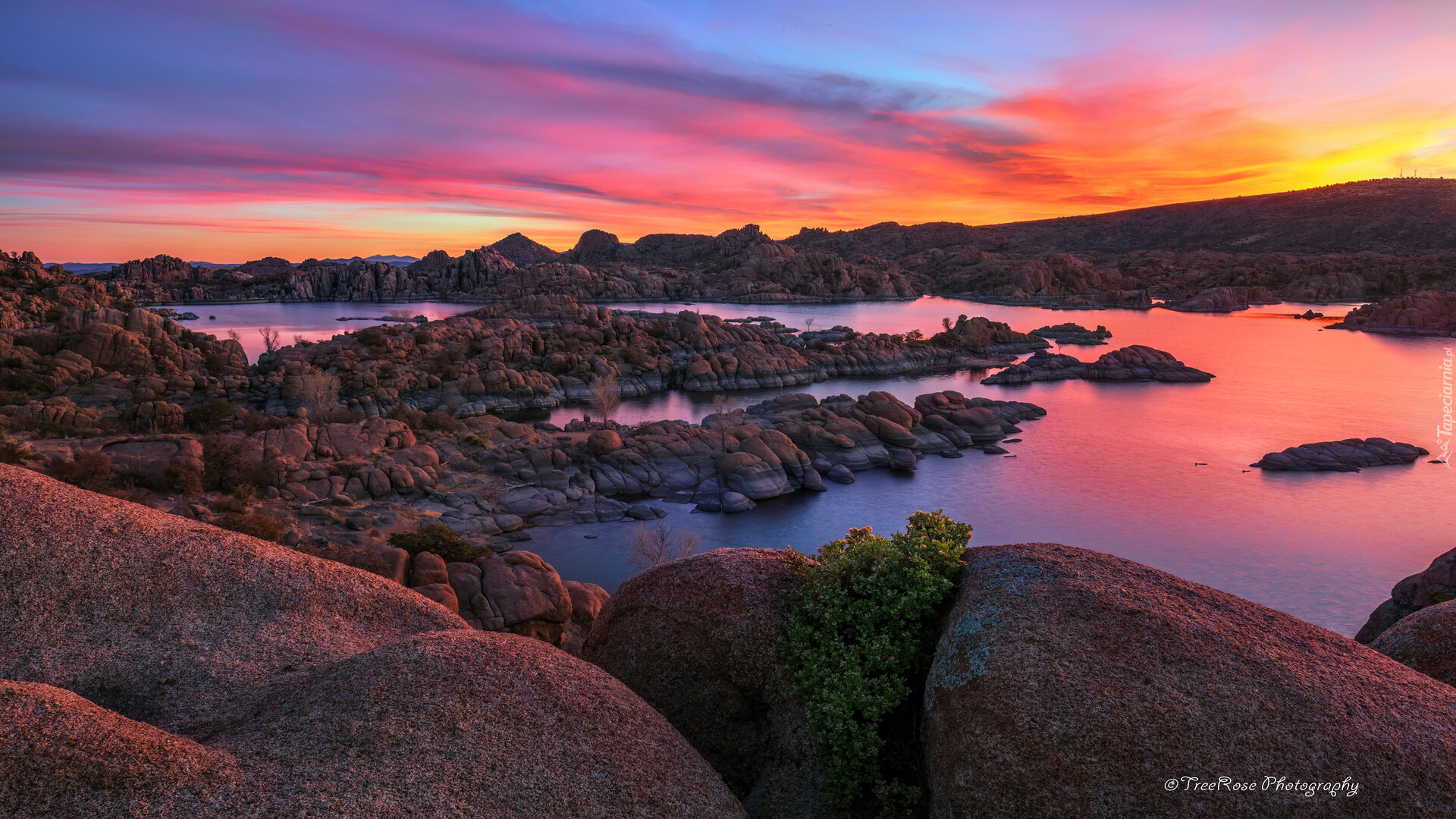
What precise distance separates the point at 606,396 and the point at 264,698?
6034 centimetres

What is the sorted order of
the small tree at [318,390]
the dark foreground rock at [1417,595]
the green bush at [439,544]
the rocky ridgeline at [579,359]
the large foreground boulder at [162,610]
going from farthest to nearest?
the rocky ridgeline at [579,359]
the small tree at [318,390]
the green bush at [439,544]
the dark foreground rock at [1417,595]
the large foreground boulder at [162,610]

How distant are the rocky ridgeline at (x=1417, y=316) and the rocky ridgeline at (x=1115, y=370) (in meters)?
66.7

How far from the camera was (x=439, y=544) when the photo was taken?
30.1 m

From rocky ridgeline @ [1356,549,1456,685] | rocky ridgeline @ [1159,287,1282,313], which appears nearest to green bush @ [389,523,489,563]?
rocky ridgeline @ [1356,549,1456,685]

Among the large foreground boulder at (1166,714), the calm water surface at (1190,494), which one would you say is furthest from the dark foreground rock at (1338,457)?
the large foreground boulder at (1166,714)

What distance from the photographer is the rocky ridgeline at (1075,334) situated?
13125 cm

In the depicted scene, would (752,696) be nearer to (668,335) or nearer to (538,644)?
(538,644)

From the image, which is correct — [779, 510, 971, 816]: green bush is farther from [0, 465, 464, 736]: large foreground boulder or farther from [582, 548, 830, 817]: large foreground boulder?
[0, 465, 464, 736]: large foreground boulder

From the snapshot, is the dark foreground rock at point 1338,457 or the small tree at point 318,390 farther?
the small tree at point 318,390

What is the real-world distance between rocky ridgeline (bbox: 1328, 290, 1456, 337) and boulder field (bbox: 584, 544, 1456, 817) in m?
164

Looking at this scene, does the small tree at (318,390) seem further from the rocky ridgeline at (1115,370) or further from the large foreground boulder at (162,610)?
the rocky ridgeline at (1115,370)

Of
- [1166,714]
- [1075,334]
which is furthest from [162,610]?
[1075,334]

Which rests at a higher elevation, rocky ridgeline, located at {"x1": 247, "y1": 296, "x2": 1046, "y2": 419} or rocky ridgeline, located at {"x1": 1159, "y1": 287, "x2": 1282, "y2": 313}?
rocky ridgeline, located at {"x1": 1159, "y1": 287, "x2": 1282, "y2": 313}

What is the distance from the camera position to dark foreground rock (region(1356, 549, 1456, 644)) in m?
17.1
